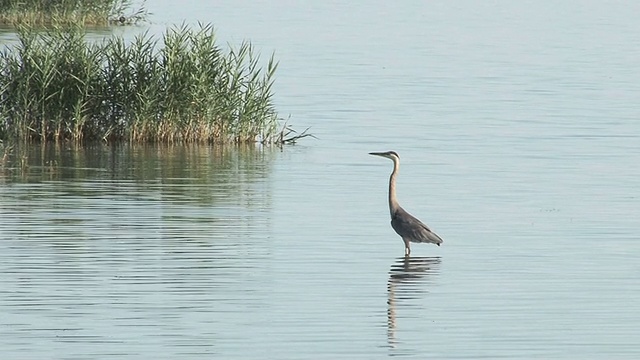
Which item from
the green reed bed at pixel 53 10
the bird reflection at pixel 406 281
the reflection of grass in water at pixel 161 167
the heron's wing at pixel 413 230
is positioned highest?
the green reed bed at pixel 53 10

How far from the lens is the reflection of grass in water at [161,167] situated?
750 inches

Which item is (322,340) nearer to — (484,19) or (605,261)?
(605,261)

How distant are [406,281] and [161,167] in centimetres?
784

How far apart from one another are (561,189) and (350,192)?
279 centimetres

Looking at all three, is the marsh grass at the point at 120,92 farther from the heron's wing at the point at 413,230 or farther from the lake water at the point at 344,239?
the heron's wing at the point at 413,230

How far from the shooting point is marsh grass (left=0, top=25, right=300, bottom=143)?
21.7 metres

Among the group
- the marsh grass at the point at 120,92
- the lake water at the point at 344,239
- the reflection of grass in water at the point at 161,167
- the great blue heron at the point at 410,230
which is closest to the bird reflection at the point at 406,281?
the lake water at the point at 344,239

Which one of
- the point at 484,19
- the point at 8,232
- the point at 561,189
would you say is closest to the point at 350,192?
the point at 561,189

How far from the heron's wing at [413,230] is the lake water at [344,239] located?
0.22 m

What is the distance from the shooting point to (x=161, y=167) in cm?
2073

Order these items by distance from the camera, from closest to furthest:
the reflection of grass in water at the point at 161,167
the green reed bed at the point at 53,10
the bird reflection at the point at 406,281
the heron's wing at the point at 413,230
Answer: the bird reflection at the point at 406,281 < the heron's wing at the point at 413,230 < the reflection of grass in water at the point at 161,167 < the green reed bed at the point at 53,10

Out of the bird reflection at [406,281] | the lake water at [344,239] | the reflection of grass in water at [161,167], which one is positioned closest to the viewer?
the lake water at [344,239]

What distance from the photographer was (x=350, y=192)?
63.5 ft

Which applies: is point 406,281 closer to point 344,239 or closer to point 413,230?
point 413,230
